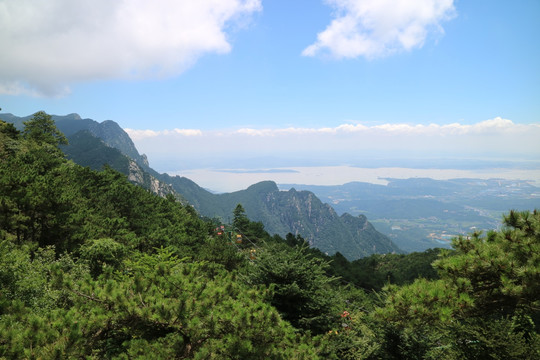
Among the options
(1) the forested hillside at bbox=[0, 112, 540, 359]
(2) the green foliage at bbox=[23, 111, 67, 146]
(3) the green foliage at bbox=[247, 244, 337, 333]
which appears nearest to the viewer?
(1) the forested hillside at bbox=[0, 112, 540, 359]

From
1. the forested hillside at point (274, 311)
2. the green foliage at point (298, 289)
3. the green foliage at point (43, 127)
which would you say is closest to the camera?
the forested hillside at point (274, 311)

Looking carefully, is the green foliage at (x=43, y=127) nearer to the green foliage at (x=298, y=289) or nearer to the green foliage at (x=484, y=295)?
the green foliage at (x=298, y=289)

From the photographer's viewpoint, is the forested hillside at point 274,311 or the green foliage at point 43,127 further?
the green foliage at point 43,127

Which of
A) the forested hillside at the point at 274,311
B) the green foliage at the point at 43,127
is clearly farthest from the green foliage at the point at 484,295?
the green foliage at the point at 43,127

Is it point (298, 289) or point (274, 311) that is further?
point (298, 289)

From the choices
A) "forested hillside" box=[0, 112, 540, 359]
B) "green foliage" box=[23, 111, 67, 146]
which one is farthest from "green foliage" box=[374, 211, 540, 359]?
"green foliage" box=[23, 111, 67, 146]

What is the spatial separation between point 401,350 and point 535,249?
6238mm

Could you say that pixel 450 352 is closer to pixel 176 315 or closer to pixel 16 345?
pixel 176 315

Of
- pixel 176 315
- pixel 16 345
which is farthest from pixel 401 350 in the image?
pixel 16 345

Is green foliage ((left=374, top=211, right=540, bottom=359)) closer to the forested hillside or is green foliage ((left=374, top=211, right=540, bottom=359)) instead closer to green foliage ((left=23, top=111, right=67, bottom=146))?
the forested hillside

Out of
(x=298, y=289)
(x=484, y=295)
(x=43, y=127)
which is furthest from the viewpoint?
(x=43, y=127)

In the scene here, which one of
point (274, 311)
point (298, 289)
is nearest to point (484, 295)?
point (274, 311)

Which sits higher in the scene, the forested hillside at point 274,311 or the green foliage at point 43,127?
the green foliage at point 43,127

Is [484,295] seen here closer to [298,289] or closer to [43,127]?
[298,289]
